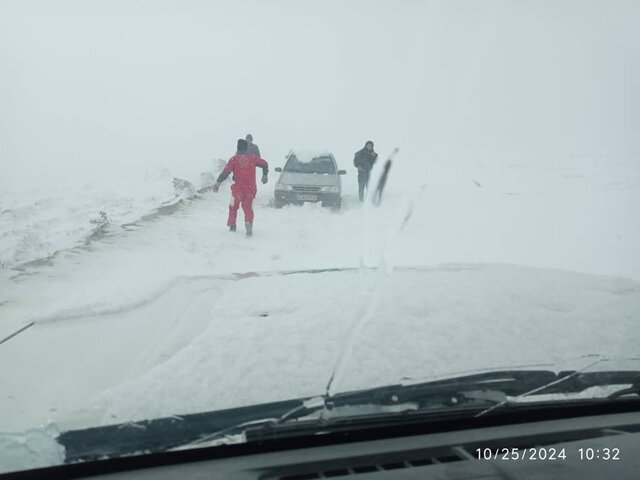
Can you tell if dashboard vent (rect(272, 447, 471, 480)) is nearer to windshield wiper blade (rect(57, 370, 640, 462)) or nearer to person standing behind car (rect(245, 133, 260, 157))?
windshield wiper blade (rect(57, 370, 640, 462))

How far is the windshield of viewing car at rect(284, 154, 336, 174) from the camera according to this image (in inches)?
373

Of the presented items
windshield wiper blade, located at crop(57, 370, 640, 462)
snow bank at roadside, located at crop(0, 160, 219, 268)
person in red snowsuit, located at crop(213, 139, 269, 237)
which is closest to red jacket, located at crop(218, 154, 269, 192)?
person in red snowsuit, located at crop(213, 139, 269, 237)

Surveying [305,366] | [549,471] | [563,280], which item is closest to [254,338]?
[305,366]

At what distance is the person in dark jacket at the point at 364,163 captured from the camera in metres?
6.72

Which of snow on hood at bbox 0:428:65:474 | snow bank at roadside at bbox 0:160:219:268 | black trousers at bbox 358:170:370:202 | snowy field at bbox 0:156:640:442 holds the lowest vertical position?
snow on hood at bbox 0:428:65:474

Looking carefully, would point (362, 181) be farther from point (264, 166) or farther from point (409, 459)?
point (409, 459)

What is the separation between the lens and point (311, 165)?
9727mm

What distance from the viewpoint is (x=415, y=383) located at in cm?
213

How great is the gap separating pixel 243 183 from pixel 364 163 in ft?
5.99

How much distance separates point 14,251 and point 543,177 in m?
8.90

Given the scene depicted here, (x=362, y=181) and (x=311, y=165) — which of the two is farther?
(x=311, y=165)

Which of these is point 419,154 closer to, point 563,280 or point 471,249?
point 471,249

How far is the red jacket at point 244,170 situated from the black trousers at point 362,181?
1.45 metres

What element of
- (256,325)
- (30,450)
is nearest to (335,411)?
(256,325)
